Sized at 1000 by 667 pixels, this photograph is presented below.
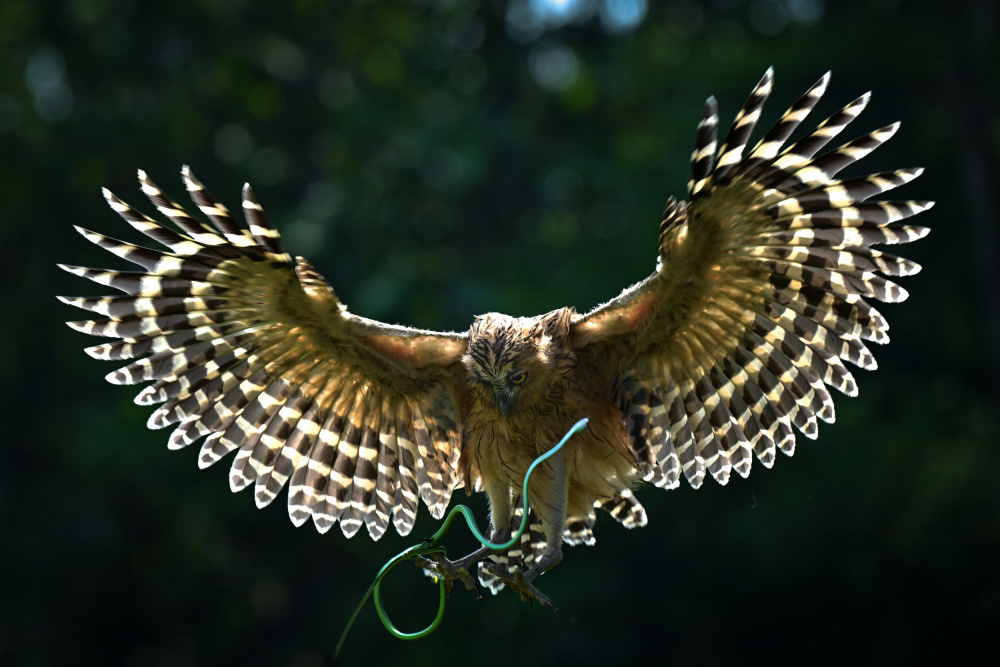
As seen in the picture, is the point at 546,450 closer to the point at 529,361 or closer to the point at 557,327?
the point at 529,361

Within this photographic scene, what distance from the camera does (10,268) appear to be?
13.9 metres

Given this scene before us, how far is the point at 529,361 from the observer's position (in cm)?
398

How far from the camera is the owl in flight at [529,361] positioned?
355 cm

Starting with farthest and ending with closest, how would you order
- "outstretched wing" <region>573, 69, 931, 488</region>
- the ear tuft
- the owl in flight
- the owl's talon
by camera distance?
1. the ear tuft
2. the owl's talon
3. the owl in flight
4. "outstretched wing" <region>573, 69, 931, 488</region>

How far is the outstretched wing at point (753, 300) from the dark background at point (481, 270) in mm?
6065

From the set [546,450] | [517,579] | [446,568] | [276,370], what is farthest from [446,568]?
[276,370]

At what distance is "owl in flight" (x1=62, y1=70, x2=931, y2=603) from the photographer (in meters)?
3.55

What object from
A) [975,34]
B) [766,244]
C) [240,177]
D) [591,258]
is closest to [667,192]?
[591,258]

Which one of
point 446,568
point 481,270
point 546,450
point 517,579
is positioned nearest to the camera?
point 517,579

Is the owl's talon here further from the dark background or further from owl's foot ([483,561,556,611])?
the dark background

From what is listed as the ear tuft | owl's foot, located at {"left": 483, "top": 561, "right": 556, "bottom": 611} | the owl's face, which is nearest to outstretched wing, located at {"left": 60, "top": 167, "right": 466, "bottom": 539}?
the owl's face

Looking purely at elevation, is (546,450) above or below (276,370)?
below

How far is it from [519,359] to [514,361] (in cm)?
2

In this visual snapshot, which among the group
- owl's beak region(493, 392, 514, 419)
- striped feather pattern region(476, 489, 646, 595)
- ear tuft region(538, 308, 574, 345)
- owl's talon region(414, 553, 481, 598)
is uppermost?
ear tuft region(538, 308, 574, 345)
